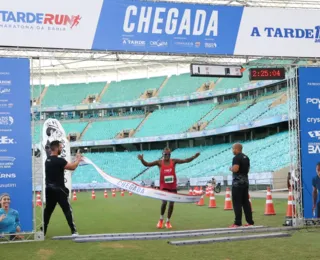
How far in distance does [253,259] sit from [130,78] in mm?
65631

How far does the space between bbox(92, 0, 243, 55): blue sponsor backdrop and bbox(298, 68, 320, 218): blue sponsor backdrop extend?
2.07m

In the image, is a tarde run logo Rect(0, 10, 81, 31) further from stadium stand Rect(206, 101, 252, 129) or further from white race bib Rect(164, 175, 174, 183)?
stadium stand Rect(206, 101, 252, 129)

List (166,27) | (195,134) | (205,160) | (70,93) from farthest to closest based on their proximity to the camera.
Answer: (70,93) → (195,134) → (205,160) → (166,27)

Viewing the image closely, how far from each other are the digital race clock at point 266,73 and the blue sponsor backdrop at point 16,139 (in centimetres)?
532

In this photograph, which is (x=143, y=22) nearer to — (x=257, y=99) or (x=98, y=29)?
(x=98, y=29)

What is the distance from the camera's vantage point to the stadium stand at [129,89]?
6900 centimetres

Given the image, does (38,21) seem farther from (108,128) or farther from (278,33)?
(108,128)

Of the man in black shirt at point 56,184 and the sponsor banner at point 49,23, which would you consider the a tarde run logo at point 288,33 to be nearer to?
the sponsor banner at point 49,23

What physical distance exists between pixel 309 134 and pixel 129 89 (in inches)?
2272

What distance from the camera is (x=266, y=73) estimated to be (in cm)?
1332

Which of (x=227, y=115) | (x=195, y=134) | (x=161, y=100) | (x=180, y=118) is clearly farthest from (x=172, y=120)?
(x=227, y=115)

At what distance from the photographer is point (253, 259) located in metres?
7.99

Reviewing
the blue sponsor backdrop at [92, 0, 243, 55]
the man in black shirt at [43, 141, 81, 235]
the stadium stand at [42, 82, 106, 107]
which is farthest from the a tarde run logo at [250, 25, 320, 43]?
the stadium stand at [42, 82, 106, 107]

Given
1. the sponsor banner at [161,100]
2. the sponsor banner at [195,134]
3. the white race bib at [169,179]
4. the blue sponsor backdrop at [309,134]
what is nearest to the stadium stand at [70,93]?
the sponsor banner at [161,100]
